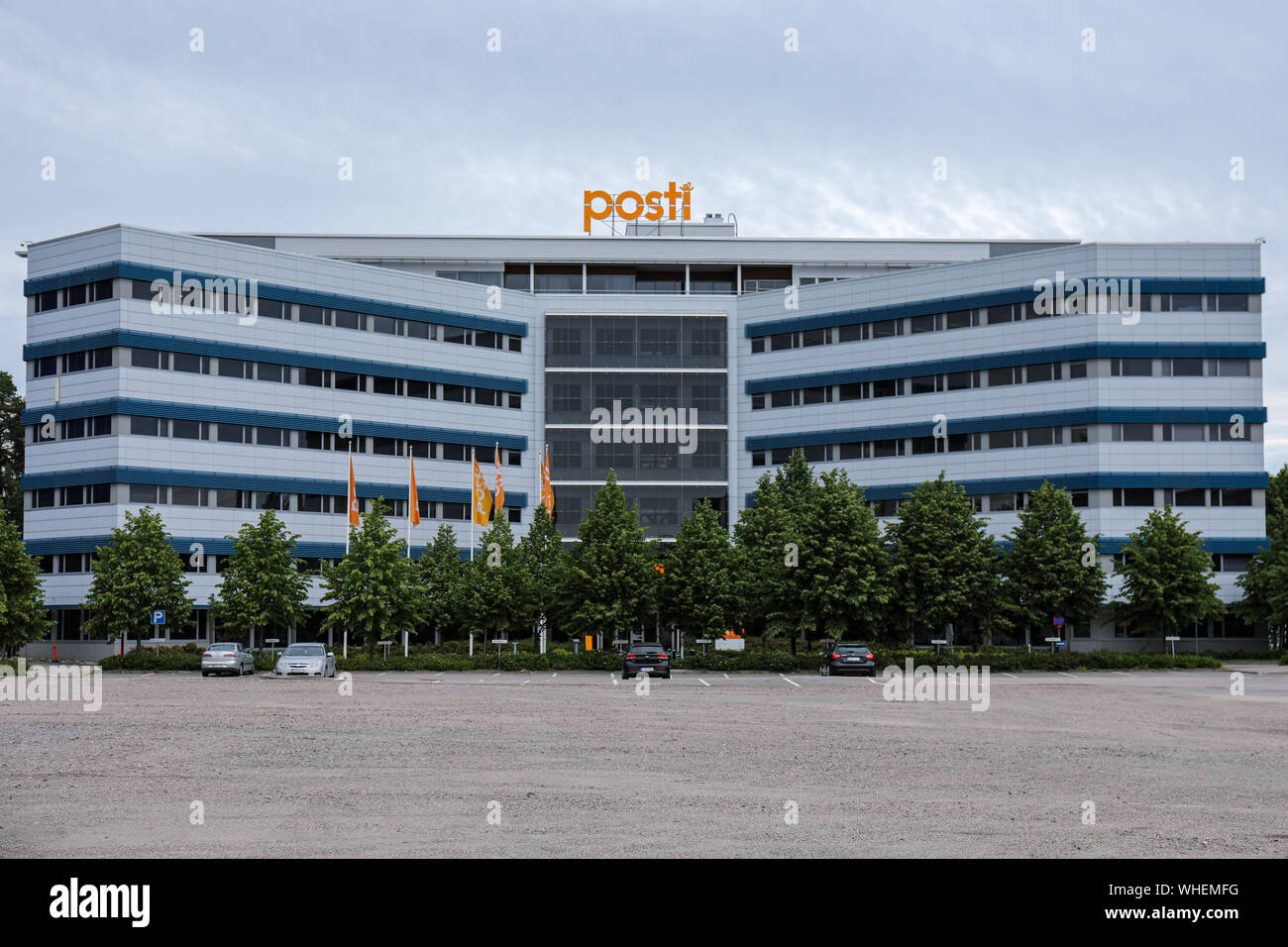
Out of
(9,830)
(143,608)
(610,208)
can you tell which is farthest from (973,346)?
(9,830)

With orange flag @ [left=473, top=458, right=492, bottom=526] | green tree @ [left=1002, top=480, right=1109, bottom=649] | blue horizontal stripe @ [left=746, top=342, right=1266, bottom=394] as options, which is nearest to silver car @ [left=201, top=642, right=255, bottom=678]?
orange flag @ [left=473, top=458, right=492, bottom=526]

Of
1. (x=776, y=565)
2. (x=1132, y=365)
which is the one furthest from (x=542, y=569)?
(x=1132, y=365)

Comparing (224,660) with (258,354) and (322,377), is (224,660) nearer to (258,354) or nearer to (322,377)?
(258,354)

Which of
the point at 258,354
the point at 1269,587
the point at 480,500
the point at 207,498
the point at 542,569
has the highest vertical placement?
the point at 258,354

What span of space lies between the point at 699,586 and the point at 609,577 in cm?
496

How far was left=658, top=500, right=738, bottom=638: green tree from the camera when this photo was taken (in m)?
66.8

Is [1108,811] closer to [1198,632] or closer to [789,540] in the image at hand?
[789,540]

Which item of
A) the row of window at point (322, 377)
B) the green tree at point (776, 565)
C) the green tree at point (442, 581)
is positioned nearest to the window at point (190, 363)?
the row of window at point (322, 377)

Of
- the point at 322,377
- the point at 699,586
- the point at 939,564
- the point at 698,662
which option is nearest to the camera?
the point at 698,662

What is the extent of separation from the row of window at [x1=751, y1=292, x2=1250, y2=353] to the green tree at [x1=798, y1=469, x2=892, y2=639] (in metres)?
25.7

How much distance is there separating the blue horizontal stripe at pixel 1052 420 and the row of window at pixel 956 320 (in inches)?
225

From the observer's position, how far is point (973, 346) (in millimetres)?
86438

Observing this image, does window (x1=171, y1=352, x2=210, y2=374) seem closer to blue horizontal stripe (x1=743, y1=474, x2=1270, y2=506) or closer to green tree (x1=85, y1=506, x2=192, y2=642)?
green tree (x1=85, y1=506, x2=192, y2=642)

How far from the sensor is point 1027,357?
84.3 m
